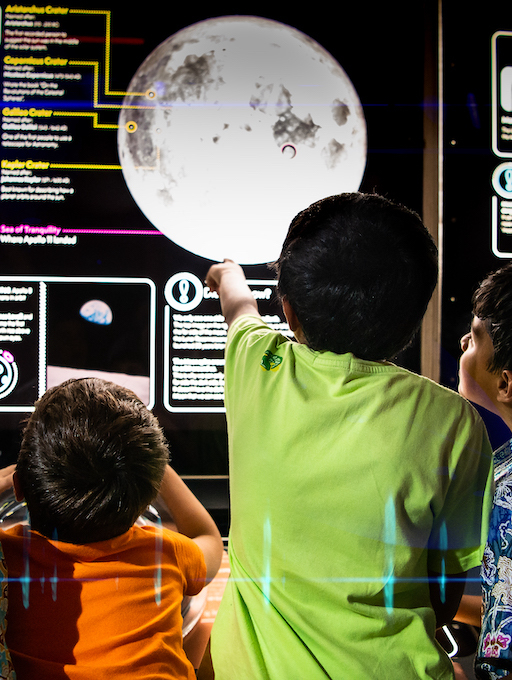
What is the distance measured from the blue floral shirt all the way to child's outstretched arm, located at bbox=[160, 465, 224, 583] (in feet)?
1.59

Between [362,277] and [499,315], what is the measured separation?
37 centimetres

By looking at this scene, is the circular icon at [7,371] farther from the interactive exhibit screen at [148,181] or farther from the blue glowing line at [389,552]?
the blue glowing line at [389,552]

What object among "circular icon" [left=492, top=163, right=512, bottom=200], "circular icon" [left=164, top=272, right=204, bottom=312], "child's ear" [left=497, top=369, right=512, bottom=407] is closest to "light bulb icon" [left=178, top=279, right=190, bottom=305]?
"circular icon" [left=164, top=272, right=204, bottom=312]

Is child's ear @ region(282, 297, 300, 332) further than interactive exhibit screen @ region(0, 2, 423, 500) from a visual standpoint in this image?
No

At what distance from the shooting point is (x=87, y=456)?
30.0 inches

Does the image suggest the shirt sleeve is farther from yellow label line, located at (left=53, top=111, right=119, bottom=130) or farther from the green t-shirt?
yellow label line, located at (left=53, top=111, right=119, bottom=130)

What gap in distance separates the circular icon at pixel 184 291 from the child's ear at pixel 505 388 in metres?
0.76

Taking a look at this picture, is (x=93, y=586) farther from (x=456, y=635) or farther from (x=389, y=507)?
(x=456, y=635)

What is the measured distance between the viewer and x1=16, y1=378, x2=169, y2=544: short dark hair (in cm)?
76

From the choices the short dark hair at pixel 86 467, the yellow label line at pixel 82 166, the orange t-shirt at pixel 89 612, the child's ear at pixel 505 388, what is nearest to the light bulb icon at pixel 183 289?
the yellow label line at pixel 82 166

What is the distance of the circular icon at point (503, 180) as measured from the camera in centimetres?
145

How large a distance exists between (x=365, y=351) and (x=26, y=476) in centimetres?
56

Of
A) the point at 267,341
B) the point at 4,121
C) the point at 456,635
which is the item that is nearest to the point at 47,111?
the point at 4,121

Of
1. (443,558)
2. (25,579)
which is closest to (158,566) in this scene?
(25,579)
